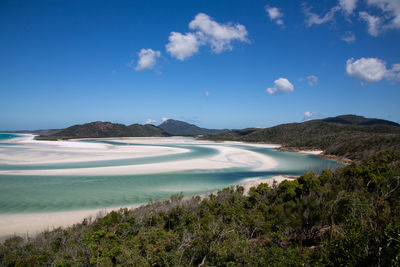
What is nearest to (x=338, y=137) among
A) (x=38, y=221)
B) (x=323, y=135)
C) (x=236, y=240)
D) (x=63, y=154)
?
(x=323, y=135)

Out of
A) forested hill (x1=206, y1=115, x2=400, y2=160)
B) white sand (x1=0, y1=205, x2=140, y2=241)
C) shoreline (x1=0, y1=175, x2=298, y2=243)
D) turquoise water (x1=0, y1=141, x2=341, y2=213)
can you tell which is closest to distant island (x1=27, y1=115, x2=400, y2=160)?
forested hill (x1=206, y1=115, x2=400, y2=160)

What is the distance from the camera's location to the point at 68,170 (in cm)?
1967

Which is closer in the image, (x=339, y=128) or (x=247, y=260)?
(x=247, y=260)

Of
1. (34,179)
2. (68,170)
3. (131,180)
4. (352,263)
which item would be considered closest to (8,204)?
(34,179)

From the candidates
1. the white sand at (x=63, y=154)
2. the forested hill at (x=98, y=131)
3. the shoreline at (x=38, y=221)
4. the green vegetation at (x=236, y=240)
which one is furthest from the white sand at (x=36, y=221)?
the forested hill at (x=98, y=131)

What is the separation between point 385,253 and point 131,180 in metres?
16.1

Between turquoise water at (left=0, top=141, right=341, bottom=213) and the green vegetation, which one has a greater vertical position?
the green vegetation

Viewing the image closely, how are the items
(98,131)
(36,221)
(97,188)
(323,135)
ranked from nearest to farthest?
1. (36,221)
2. (97,188)
3. (323,135)
4. (98,131)

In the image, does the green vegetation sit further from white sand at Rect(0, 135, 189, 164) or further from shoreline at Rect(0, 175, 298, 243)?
white sand at Rect(0, 135, 189, 164)

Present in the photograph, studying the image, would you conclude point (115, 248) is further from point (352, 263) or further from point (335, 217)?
point (335, 217)

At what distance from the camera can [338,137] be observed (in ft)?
143

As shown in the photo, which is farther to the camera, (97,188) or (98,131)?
(98,131)

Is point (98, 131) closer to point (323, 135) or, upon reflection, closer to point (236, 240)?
point (323, 135)

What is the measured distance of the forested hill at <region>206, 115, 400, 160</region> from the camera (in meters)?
28.7
